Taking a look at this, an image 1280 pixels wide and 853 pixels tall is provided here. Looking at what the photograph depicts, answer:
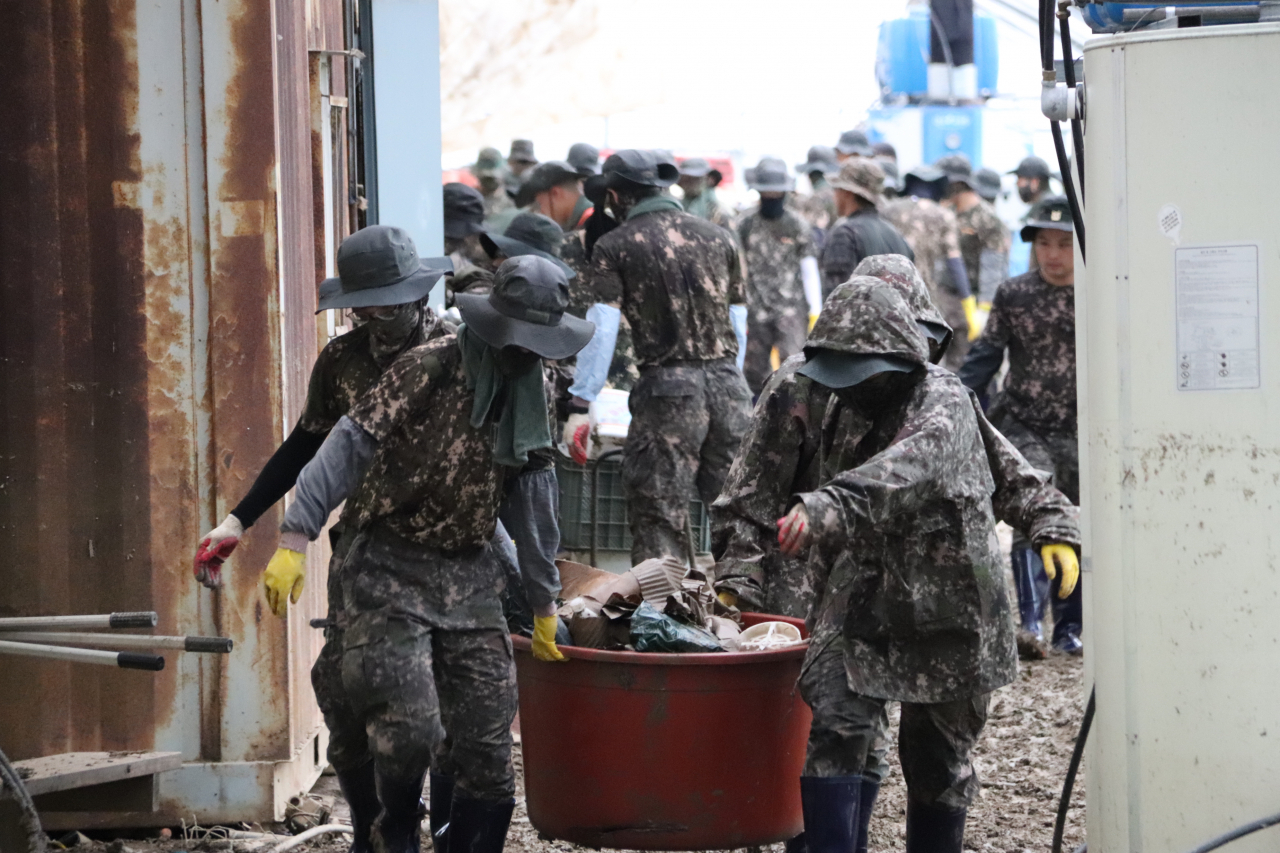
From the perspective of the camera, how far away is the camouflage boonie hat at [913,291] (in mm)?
4312

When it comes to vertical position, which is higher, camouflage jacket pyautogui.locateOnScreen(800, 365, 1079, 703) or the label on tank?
the label on tank

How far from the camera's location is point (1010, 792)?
5.67 meters

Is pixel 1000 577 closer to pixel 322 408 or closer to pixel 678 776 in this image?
pixel 678 776

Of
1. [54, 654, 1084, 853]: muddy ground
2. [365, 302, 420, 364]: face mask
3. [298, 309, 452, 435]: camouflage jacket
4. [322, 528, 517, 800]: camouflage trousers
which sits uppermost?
[365, 302, 420, 364]: face mask

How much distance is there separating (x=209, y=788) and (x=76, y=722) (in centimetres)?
48

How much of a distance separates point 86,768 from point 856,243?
257 inches

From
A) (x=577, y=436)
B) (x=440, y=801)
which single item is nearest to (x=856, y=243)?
(x=577, y=436)

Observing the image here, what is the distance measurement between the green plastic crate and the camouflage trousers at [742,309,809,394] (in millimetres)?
3456

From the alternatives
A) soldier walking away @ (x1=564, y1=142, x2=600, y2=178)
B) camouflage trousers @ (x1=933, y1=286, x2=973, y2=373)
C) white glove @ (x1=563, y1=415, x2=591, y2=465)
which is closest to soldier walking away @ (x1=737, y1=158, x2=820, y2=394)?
camouflage trousers @ (x1=933, y1=286, x2=973, y2=373)

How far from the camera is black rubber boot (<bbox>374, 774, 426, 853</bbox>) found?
14.1 ft

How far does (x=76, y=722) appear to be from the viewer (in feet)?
16.4

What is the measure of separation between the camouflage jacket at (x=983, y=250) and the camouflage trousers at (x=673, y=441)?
6.22 metres

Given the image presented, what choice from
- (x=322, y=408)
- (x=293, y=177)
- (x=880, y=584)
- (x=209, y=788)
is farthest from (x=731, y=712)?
(x=293, y=177)

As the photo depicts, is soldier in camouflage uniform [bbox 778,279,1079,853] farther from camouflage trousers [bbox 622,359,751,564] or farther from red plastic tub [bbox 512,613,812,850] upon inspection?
camouflage trousers [bbox 622,359,751,564]
